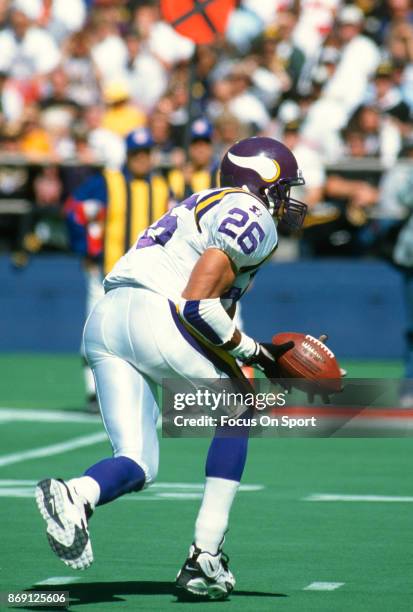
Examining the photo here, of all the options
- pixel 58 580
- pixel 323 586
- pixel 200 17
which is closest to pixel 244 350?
pixel 323 586

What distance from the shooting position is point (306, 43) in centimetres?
1761

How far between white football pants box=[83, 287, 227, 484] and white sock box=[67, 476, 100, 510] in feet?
0.68

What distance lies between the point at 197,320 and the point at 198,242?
0.36 metres

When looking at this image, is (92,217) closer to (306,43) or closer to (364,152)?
(364,152)

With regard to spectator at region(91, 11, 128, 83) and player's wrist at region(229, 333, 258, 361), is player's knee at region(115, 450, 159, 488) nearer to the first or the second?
player's wrist at region(229, 333, 258, 361)

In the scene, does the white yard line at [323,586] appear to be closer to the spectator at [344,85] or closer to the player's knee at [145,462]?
the player's knee at [145,462]

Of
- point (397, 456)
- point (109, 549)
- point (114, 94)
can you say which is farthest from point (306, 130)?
point (109, 549)

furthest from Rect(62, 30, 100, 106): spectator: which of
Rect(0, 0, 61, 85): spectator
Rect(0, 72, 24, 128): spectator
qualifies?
Rect(0, 72, 24, 128): spectator

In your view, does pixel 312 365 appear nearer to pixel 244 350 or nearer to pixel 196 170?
pixel 244 350

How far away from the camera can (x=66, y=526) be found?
5465 millimetres

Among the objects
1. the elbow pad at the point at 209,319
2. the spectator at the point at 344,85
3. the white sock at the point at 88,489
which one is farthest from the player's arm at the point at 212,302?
the spectator at the point at 344,85

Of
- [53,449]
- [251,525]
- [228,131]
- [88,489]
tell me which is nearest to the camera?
[88,489]

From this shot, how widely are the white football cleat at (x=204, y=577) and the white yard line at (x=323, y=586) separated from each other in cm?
36

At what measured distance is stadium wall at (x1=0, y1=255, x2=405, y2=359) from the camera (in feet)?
54.2
